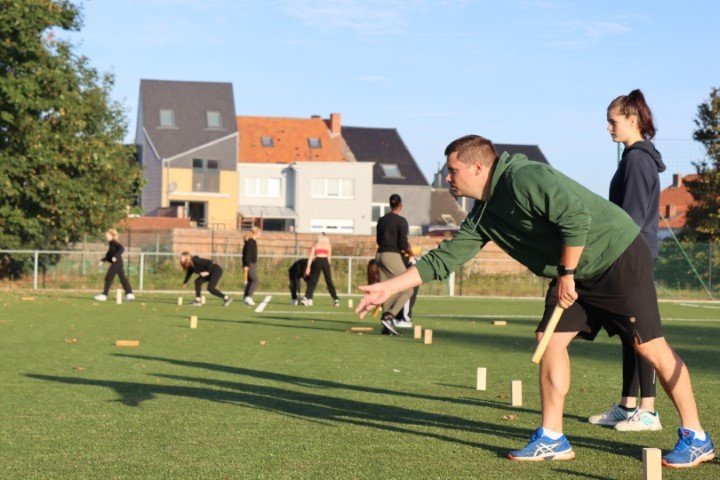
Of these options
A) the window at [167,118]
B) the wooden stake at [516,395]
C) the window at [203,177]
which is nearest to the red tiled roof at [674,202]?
the window at [203,177]

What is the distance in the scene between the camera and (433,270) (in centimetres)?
620

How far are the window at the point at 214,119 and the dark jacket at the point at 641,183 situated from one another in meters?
64.2

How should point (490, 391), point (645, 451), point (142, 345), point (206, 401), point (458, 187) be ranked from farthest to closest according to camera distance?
point (142, 345) → point (490, 391) → point (206, 401) → point (458, 187) → point (645, 451)

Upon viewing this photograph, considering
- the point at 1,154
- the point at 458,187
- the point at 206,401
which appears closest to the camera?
the point at 458,187

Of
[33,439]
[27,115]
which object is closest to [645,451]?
[33,439]

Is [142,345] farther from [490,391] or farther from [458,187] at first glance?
[458,187]

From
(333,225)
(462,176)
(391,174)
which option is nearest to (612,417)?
(462,176)

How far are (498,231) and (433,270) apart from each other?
1.33ft

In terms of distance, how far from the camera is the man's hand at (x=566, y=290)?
5.88m

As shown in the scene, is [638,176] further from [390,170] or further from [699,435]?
[390,170]

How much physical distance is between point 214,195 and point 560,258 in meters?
63.2

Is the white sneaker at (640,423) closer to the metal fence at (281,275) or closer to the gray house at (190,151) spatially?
the metal fence at (281,275)

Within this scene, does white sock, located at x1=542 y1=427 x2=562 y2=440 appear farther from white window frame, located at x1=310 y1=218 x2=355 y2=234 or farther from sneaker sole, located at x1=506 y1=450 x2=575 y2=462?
white window frame, located at x1=310 y1=218 x2=355 y2=234

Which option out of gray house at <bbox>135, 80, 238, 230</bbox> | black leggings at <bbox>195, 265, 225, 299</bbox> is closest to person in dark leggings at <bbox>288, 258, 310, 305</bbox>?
black leggings at <bbox>195, 265, 225, 299</bbox>
